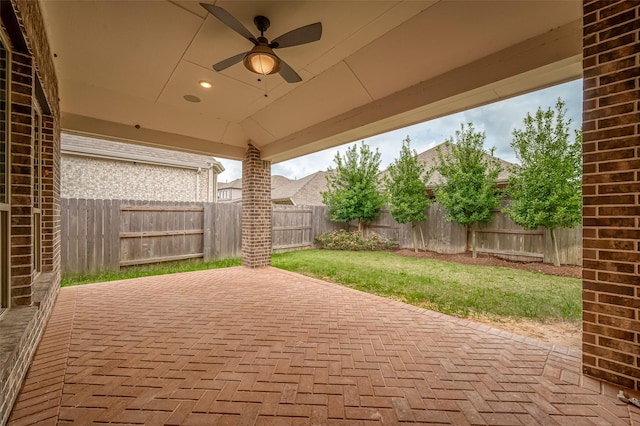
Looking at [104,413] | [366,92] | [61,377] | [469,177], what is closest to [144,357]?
[61,377]

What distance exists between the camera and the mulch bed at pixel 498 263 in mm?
5782

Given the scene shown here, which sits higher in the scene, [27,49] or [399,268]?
[27,49]

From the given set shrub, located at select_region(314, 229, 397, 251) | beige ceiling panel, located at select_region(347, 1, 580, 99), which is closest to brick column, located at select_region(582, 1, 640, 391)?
beige ceiling panel, located at select_region(347, 1, 580, 99)

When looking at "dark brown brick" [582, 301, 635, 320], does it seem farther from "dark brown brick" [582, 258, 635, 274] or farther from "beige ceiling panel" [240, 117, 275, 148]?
"beige ceiling panel" [240, 117, 275, 148]

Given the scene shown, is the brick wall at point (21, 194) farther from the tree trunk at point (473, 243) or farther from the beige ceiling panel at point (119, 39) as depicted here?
the tree trunk at point (473, 243)

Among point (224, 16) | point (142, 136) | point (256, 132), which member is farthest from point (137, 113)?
point (224, 16)

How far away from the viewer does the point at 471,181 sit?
7301 millimetres

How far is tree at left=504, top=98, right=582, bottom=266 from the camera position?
5797 millimetres

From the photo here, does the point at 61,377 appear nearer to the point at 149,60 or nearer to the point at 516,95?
the point at 149,60

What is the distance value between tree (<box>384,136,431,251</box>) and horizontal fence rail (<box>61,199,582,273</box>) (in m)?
0.55

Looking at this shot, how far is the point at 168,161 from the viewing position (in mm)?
9594

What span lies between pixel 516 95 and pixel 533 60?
53cm

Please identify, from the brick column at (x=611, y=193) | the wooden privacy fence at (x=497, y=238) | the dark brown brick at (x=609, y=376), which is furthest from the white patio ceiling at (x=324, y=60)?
the wooden privacy fence at (x=497, y=238)

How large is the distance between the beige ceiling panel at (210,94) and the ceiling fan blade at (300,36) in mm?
1428
